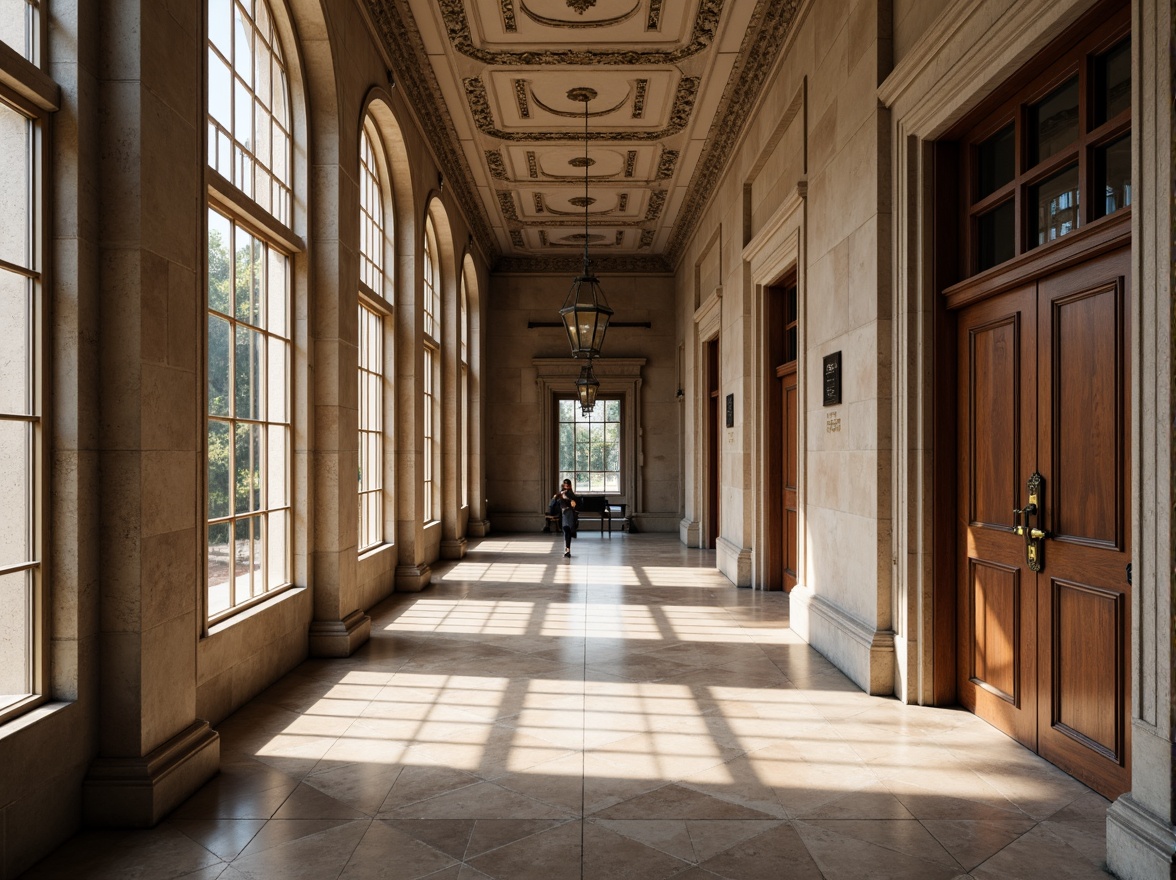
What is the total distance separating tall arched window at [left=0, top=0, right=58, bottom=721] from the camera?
294 centimetres

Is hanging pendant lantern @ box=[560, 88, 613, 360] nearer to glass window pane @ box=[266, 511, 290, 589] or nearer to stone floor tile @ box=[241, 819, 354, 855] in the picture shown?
glass window pane @ box=[266, 511, 290, 589]

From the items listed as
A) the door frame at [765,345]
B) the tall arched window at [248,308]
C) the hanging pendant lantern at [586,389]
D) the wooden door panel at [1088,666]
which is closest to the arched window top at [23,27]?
the tall arched window at [248,308]

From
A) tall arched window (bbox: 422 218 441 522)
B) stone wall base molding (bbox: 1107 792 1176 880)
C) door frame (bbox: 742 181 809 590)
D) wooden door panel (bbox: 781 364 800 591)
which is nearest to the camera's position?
stone wall base molding (bbox: 1107 792 1176 880)

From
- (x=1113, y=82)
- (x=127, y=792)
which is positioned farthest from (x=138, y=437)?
(x=1113, y=82)

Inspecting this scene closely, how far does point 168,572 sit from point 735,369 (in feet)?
24.4

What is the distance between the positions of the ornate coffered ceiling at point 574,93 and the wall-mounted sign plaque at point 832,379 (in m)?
3.08

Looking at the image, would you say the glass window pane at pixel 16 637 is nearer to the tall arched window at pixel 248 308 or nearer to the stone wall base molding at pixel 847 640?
the tall arched window at pixel 248 308

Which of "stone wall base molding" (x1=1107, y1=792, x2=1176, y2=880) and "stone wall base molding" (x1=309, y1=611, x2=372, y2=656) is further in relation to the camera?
"stone wall base molding" (x1=309, y1=611, x2=372, y2=656)

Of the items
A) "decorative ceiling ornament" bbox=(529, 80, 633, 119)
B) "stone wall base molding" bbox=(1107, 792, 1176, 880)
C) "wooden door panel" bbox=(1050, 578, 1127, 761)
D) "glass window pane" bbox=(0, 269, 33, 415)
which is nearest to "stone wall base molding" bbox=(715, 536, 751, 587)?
"decorative ceiling ornament" bbox=(529, 80, 633, 119)

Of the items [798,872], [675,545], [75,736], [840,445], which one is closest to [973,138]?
[840,445]

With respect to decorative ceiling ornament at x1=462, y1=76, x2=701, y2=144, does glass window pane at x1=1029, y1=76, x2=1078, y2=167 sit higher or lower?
lower

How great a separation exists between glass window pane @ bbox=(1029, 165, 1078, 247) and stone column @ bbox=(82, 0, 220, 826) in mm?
3709

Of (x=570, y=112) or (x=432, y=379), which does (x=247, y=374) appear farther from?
(x=432, y=379)

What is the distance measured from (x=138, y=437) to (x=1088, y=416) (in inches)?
147
